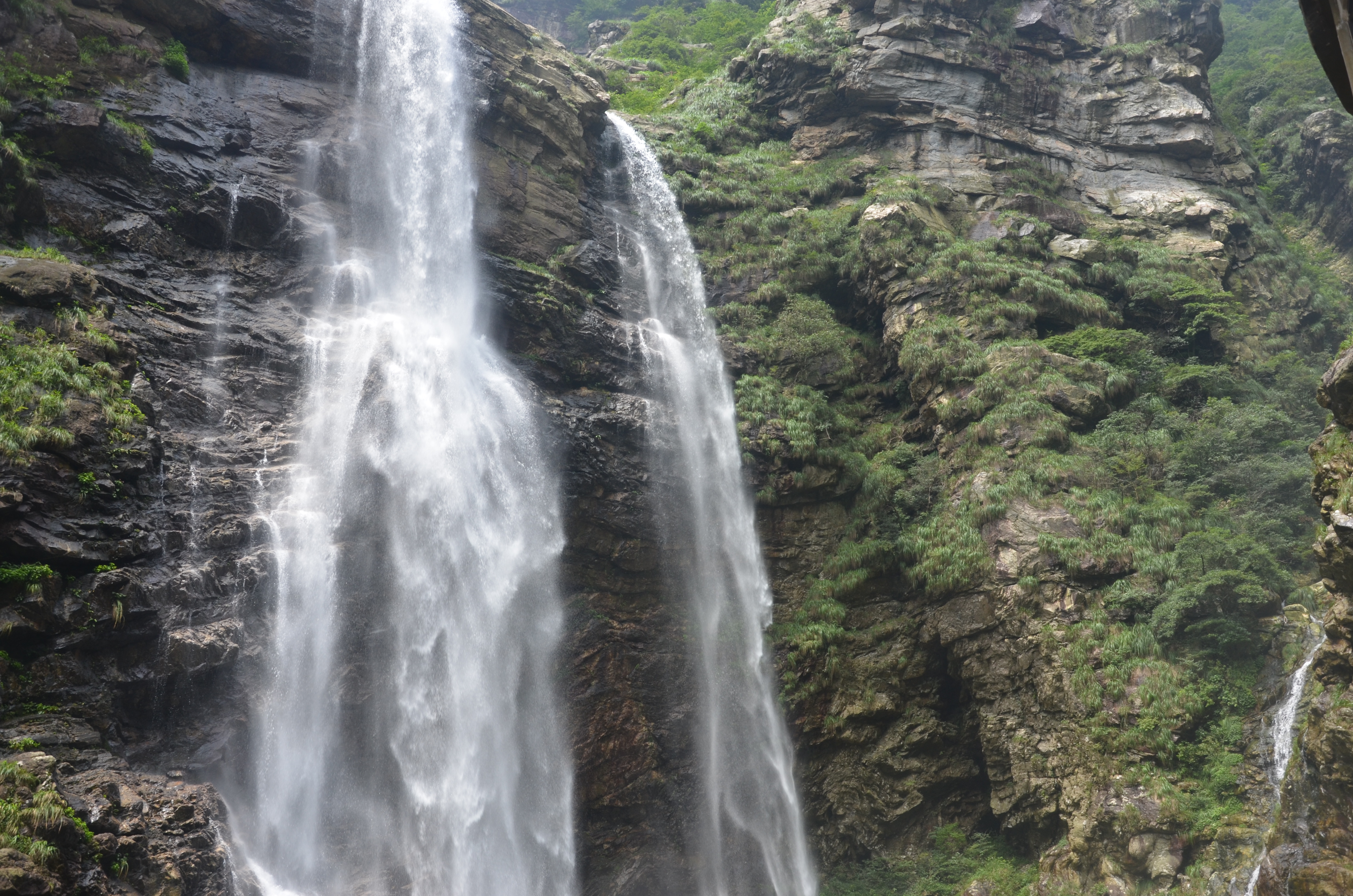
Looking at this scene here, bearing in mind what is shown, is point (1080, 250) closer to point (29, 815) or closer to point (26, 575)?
point (26, 575)

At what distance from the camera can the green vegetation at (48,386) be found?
11.7m

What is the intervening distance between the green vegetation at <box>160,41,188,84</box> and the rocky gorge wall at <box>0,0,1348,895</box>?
8.9 inches

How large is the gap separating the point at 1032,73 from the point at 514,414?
26372 millimetres

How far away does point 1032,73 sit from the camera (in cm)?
3011

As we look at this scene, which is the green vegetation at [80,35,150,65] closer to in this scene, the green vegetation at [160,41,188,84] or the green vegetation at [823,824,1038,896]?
the green vegetation at [160,41,188,84]

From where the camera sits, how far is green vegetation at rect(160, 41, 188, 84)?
19.3 meters

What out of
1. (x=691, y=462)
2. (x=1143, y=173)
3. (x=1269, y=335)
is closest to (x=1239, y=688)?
(x=691, y=462)

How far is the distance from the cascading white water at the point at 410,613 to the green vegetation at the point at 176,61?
4783mm

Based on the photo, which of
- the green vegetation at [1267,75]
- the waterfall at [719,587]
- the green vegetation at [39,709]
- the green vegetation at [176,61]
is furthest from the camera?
the green vegetation at [1267,75]

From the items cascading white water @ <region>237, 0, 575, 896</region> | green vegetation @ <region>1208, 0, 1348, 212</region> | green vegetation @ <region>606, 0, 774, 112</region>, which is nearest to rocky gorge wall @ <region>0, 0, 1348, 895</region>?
cascading white water @ <region>237, 0, 575, 896</region>

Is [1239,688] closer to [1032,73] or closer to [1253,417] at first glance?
[1253,417]

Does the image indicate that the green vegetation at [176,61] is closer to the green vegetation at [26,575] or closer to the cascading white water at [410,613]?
the cascading white water at [410,613]

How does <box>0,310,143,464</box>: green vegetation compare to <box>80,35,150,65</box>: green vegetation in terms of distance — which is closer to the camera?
<box>0,310,143,464</box>: green vegetation

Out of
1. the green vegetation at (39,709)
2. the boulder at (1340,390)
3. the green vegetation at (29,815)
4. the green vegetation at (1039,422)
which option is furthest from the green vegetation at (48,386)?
the boulder at (1340,390)
